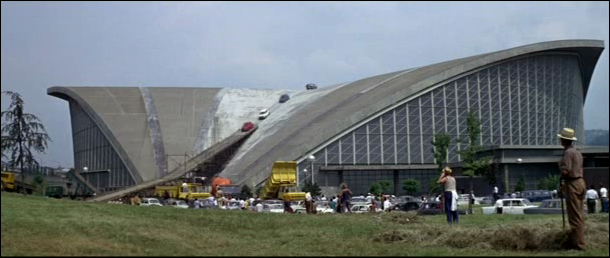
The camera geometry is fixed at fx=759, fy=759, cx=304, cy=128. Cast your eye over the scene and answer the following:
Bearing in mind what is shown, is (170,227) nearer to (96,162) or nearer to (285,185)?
(285,185)

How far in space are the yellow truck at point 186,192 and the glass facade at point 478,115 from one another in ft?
35.3

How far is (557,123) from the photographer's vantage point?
81.9 metres

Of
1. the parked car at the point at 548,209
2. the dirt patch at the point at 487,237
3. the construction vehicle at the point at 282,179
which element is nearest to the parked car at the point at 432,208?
the parked car at the point at 548,209

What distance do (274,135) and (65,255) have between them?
62.9m

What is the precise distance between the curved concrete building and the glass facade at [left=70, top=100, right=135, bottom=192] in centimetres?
23

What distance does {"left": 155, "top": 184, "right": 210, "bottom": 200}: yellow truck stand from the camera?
2123 inches

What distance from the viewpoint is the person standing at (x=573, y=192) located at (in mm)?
12961

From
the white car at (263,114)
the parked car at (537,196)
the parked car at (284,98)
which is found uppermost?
the parked car at (284,98)

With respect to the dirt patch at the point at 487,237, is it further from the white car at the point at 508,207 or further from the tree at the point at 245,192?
the tree at the point at 245,192

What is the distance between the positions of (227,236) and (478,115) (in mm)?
61504

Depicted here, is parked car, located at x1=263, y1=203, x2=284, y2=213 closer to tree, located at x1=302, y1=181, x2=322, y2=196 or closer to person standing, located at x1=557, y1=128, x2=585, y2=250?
tree, located at x1=302, y1=181, x2=322, y2=196

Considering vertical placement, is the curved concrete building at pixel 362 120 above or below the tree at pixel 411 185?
above

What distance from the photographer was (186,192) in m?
55.3

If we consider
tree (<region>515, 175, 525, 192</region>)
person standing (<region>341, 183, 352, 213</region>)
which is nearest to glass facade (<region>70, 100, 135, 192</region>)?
tree (<region>515, 175, 525, 192</region>)
